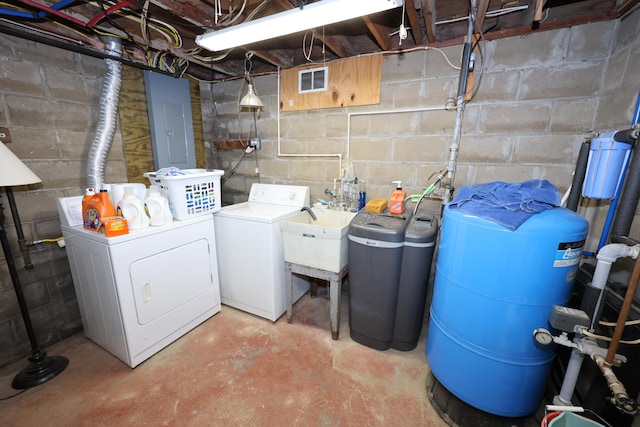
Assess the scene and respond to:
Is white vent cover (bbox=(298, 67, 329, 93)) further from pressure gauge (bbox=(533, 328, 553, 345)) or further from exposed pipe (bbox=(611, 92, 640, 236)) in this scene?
pressure gauge (bbox=(533, 328, 553, 345))

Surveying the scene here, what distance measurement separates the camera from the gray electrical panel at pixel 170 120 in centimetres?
245

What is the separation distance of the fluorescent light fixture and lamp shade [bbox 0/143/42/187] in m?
1.24

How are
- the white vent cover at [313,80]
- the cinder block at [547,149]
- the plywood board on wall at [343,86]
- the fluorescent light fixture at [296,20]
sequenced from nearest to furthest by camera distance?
the fluorescent light fixture at [296,20], the cinder block at [547,149], the plywood board on wall at [343,86], the white vent cover at [313,80]

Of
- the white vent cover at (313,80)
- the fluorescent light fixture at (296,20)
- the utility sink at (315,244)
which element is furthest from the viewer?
the white vent cover at (313,80)

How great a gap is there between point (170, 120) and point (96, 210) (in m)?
1.33

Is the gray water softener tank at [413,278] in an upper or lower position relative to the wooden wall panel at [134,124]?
lower

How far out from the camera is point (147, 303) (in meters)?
1.79

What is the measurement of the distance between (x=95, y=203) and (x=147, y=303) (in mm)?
726

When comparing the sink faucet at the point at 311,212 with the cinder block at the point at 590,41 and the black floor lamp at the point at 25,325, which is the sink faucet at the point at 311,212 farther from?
the cinder block at the point at 590,41

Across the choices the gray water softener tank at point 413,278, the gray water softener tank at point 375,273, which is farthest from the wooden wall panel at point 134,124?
the gray water softener tank at point 413,278

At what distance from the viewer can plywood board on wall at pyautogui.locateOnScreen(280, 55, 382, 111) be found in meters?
2.22

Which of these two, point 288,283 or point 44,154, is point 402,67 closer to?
point 288,283

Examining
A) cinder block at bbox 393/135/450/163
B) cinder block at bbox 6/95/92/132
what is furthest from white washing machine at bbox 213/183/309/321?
cinder block at bbox 6/95/92/132

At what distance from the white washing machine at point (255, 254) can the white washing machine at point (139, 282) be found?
20cm
